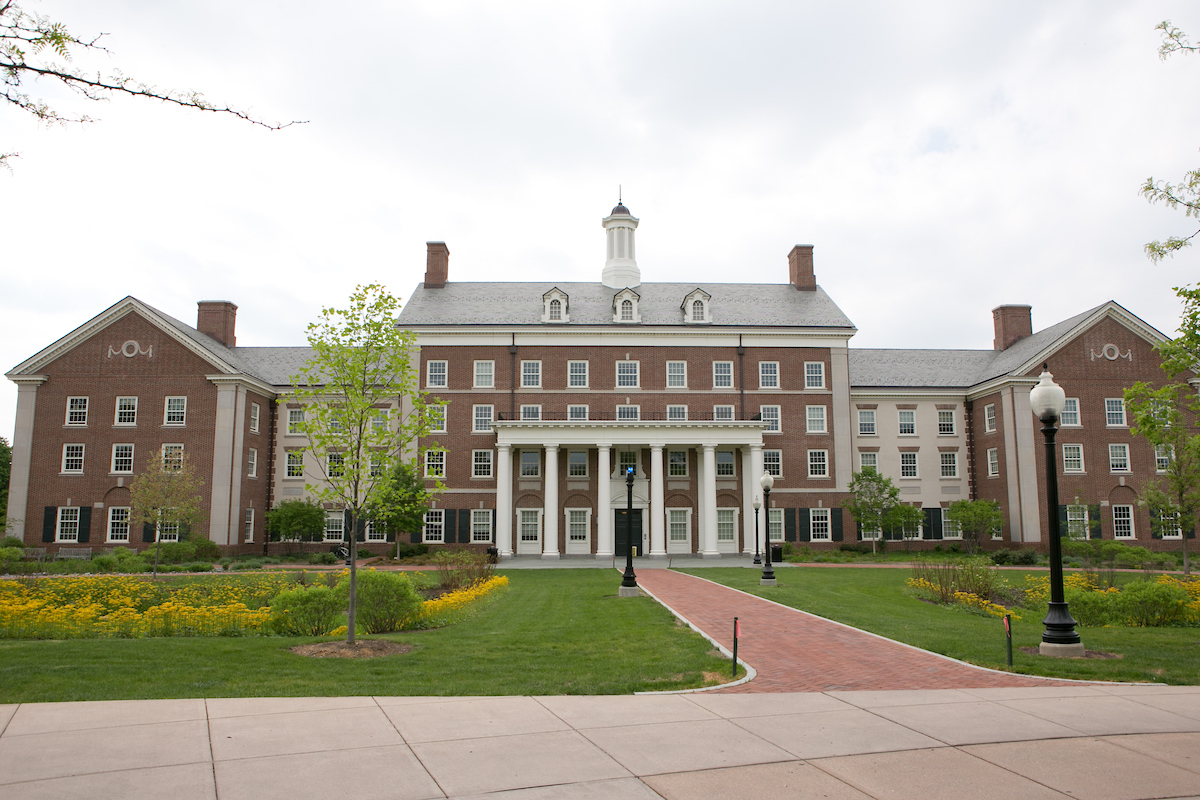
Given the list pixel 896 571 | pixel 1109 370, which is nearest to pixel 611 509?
pixel 896 571

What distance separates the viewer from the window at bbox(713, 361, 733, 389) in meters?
45.7

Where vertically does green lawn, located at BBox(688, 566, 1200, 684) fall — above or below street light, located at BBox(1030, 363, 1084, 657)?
below

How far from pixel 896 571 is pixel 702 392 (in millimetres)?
15499

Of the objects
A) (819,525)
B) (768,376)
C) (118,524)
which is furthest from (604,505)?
(118,524)

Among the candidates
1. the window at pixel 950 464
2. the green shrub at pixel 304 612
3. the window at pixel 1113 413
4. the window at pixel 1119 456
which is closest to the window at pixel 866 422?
the window at pixel 950 464

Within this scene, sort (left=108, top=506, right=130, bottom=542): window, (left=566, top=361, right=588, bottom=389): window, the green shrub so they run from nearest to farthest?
the green shrub
(left=108, top=506, right=130, bottom=542): window
(left=566, top=361, right=588, bottom=389): window

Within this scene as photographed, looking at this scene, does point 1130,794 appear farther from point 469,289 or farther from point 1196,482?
point 469,289

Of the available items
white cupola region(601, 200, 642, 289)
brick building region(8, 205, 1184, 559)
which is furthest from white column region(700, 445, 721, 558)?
white cupola region(601, 200, 642, 289)

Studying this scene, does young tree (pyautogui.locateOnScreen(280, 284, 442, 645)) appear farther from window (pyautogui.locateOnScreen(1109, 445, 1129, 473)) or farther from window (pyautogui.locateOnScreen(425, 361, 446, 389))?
window (pyautogui.locateOnScreen(1109, 445, 1129, 473))

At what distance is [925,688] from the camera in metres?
10.2

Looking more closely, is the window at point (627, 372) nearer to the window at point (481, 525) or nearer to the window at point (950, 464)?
the window at point (481, 525)

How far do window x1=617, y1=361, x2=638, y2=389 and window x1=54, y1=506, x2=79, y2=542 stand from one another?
2895 centimetres

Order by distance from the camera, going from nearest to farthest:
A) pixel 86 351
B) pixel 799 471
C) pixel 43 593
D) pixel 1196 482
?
pixel 43 593
pixel 1196 482
pixel 86 351
pixel 799 471

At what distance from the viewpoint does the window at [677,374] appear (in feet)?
149
